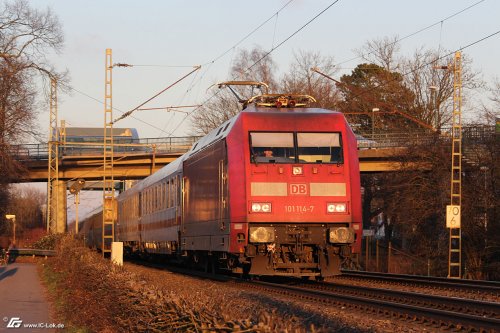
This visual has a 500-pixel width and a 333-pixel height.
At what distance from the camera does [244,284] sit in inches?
783

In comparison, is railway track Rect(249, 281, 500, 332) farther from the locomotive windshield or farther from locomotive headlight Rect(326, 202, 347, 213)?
the locomotive windshield

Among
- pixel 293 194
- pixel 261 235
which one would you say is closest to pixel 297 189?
pixel 293 194

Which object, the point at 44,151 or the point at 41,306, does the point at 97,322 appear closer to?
the point at 41,306

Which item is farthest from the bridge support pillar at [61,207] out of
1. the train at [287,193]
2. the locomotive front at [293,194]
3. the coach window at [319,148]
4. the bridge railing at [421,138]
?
the coach window at [319,148]

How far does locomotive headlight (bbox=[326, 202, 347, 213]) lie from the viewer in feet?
57.4

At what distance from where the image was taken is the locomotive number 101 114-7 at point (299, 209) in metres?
17.3

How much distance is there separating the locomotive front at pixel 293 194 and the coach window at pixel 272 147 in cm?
2

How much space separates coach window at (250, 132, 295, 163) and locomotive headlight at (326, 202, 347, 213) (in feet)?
4.01

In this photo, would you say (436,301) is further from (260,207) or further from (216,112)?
(216,112)

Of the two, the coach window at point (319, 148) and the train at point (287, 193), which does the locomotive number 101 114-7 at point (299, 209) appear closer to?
the train at point (287, 193)

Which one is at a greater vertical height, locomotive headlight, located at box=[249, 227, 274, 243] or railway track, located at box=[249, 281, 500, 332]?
locomotive headlight, located at box=[249, 227, 274, 243]

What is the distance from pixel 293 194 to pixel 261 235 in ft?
3.63

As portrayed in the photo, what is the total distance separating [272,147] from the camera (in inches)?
701

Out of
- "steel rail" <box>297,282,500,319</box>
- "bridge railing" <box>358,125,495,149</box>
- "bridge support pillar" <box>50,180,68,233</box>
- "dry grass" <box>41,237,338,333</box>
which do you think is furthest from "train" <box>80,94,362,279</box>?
"bridge support pillar" <box>50,180,68,233</box>
